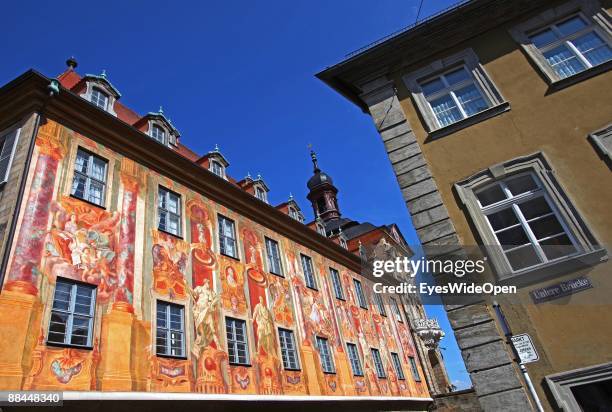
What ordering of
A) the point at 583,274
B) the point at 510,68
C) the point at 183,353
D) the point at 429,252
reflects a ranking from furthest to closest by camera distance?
the point at 183,353 → the point at 510,68 → the point at 429,252 → the point at 583,274

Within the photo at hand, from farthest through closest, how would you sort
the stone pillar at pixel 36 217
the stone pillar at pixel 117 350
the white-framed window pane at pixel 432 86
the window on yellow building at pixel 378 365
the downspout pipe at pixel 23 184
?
the window on yellow building at pixel 378 365 < the stone pillar at pixel 117 350 < the white-framed window pane at pixel 432 86 < the stone pillar at pixel 36 217 < the downspout pipe at pixel 23 184

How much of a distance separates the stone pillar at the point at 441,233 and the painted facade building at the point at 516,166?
2 cm

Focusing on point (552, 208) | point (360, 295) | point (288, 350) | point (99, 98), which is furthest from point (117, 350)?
point (360, 295)

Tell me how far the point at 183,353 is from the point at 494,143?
8230mm

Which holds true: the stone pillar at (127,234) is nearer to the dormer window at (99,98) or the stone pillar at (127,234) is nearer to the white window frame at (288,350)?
the dormer window at (99,98)

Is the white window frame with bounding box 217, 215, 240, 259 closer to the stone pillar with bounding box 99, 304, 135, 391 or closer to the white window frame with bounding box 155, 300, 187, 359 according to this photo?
the white window frame with bounding box 155, 300, 187, 359

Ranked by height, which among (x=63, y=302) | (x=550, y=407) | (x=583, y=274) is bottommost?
(x=550, y=407)

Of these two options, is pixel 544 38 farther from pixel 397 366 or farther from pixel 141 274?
pixel 397 366

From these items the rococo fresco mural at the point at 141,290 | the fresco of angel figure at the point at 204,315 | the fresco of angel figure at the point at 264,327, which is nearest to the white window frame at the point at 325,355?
the rococo fresco mural at the point at 141,290

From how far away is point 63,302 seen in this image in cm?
805

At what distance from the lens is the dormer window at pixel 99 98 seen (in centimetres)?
1166

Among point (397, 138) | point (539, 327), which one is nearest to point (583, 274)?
point (539, 327)

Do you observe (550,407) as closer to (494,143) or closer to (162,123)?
(494,143)

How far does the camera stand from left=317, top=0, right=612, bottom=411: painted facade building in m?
5.12
